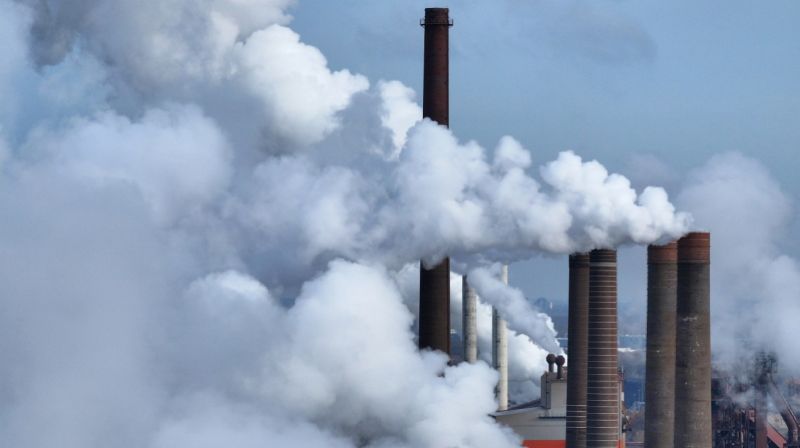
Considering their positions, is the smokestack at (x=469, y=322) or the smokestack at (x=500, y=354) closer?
the smokestack at (x=500, y=354)

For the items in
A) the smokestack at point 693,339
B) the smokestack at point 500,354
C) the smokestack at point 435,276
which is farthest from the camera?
the smokestack at point 500,354

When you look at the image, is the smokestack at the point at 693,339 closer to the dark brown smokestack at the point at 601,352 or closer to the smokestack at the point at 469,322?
the dark brown smokestack at the point at 601,352

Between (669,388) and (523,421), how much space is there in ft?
29.2

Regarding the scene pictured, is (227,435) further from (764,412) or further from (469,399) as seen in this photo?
(764,412)

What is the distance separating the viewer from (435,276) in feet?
244

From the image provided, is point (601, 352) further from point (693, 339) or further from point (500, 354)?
point (500, 354)

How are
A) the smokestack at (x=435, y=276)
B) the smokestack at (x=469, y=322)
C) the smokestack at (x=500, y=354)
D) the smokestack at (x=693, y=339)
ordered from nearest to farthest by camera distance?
the smokestack at (x=435, y=276)
the smokestack at (x=693, y=339)
the smokestack at (x=500, y=354)
the smokestack at (x=469, y=322)

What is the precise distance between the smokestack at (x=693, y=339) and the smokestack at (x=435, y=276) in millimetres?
14557

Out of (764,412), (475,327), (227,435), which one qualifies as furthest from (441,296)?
(764,412)

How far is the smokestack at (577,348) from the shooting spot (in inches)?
3403

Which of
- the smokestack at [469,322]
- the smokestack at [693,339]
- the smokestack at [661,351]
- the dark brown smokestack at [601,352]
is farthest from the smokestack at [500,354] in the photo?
the dark brown smokestack at [601,352]

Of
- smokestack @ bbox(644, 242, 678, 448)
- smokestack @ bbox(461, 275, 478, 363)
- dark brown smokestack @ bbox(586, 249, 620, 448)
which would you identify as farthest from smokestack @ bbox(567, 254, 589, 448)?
smokestack @ bbox(461, 275, 478, 363)

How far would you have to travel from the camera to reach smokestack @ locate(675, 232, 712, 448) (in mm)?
82688

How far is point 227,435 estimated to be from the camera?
56438 mm
